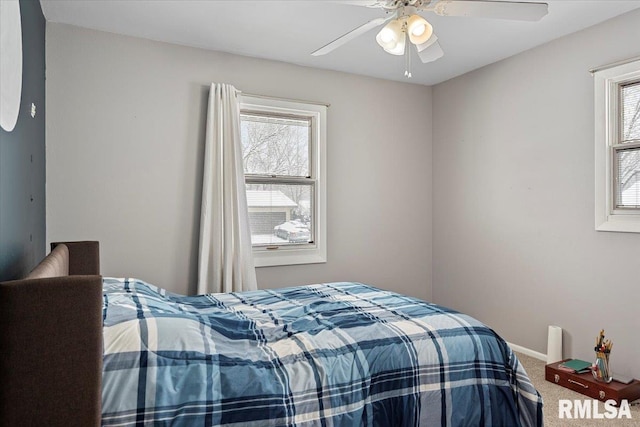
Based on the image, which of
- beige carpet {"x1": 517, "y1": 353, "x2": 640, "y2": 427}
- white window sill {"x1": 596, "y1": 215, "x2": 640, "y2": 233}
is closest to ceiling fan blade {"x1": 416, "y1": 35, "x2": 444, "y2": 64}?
white window sill {"x1": 596, "y1": 215, "x2": 640, "y2": 233}

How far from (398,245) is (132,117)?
8.77 feet

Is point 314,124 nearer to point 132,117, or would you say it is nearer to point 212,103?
point 212,103

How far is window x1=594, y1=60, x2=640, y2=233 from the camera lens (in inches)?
114

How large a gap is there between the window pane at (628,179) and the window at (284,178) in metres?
2.25

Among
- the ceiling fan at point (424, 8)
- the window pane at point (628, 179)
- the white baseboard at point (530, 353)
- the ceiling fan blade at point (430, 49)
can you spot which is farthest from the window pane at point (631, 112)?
the white baseboard at point (530, 353)

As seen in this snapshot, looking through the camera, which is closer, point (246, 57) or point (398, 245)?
point (246, 57)

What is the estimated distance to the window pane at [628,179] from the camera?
290 cm

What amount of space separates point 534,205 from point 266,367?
2.82 metres

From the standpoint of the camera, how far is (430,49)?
242 centimetres

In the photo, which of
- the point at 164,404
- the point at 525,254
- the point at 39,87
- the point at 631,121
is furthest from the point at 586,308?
the point at 39,87

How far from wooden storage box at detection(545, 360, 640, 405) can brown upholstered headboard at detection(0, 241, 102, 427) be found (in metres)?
2.84

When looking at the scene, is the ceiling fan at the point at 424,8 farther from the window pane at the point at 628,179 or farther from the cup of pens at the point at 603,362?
the cup of pens at the point at 603,362

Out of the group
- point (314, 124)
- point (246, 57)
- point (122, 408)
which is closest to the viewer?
point (122, 408)

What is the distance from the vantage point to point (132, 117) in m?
3.25
